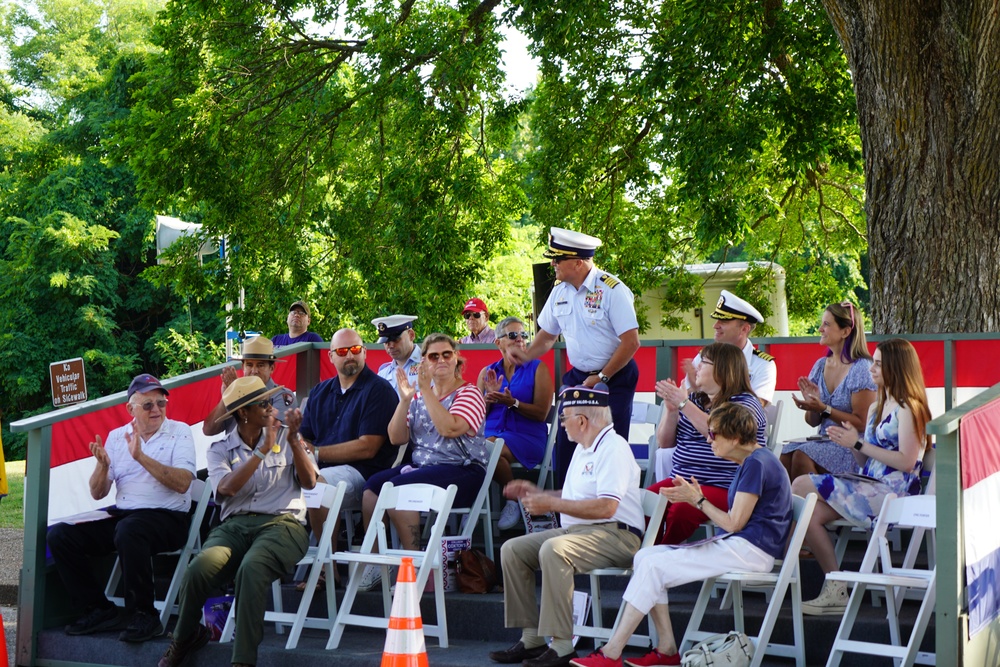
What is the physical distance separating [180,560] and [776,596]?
151 inches

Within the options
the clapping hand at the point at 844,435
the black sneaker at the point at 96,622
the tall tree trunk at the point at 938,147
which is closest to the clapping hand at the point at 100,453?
the black sneaker at the point at 96,622

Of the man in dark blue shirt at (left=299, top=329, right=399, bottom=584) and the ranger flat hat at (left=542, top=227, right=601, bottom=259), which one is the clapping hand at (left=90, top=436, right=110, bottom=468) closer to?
the man in dark blue shirt at (left=299, top=329, right=399, bottom=584)

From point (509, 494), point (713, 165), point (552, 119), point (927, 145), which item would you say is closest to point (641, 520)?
point (509, 494)

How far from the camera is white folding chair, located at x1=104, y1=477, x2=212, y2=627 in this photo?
7398 mm

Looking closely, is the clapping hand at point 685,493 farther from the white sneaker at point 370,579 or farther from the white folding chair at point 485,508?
the white sneaker at point 370,579

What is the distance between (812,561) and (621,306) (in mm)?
1862

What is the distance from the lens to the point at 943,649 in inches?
206

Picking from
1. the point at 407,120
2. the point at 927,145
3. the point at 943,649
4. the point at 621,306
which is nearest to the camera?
the point at 943,649

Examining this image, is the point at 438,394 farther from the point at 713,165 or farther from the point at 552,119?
the point at 552,119

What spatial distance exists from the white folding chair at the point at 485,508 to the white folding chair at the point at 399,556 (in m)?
0.40

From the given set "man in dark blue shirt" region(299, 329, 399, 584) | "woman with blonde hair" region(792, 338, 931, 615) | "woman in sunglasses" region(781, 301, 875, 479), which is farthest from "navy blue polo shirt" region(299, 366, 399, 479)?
"woman with blonde hair" region(792, 338, 931, 615)

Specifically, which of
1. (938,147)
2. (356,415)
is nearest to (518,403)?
(356,415)

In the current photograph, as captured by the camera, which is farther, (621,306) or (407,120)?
(407,120)

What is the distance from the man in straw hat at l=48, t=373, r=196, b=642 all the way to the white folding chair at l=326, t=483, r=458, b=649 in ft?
4.02
